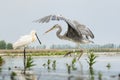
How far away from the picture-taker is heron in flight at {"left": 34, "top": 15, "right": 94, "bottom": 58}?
17.8 metres

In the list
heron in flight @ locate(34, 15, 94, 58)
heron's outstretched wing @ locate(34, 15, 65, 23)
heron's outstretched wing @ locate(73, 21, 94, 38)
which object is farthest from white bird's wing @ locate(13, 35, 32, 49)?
heron's outstretched wing @ locate(34, 15, 65, 23)

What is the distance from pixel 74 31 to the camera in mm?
20297

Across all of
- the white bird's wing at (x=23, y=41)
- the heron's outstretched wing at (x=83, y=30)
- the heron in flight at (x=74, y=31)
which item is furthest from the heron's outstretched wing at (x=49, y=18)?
the white bird's wing at (x=23, y=41)

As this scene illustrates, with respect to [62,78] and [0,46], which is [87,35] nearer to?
[62,78]

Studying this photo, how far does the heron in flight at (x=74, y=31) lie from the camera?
17.8m

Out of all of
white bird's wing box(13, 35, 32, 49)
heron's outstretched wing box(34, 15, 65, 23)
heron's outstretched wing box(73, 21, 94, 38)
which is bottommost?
white bird's wing box(13, 35, 32, 49)

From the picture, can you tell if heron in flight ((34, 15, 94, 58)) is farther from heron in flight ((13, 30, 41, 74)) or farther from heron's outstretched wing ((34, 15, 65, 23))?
heron in flight ((13, 30, 41, 74))

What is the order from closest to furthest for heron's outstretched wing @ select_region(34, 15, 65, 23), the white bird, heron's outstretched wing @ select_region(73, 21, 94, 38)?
heron's outstretched wing @ select_region(34, 15, 65, 23) < heron's outstretched wing @ select_region(73, 21, 94, 38) < the white bird

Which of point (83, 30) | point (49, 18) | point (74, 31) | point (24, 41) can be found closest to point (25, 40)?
point (24, 41)

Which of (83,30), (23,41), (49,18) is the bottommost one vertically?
(23,41)

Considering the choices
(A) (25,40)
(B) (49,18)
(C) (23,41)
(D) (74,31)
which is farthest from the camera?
(A) (25,40)

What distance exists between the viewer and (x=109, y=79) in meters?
14.1

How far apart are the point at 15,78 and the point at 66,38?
684 cm

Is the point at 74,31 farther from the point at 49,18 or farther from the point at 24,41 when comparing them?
the point at 49,18
